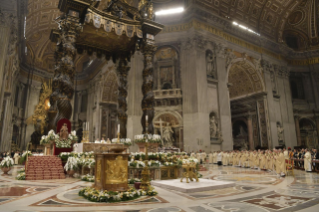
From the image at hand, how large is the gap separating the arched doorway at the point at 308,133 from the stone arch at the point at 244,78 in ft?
24.9

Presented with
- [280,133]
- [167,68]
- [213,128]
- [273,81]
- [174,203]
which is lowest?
[174,203]

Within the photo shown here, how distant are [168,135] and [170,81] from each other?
15.3ft

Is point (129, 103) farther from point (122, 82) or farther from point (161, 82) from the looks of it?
point (122, 82)

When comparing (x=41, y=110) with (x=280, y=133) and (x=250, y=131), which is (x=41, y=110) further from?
(x=280, y=133)

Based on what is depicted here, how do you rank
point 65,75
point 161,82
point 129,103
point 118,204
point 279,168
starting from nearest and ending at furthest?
point 118,204
point 65,75
point 279,168
point 129,103
point 161,82

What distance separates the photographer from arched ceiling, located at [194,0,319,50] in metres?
20.4

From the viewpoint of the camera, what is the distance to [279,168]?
339 inches

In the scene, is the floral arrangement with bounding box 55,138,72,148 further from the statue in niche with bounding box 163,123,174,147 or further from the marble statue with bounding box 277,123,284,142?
the marble statue with bounding box 277,123,284,142

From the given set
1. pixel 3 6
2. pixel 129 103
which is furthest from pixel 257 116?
pixel 3 6

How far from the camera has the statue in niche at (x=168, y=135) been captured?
55.8ft

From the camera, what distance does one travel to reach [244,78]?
22.7 metres

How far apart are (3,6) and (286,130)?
82.5ft

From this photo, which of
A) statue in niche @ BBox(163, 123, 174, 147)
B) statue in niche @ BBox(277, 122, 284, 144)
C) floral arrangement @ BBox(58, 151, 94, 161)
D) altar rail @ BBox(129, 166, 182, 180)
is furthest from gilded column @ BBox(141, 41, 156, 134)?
statue in niche @ BBox(277, 122, 284, 144)

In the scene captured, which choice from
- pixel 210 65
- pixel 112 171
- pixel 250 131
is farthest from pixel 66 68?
pixel 250 131
